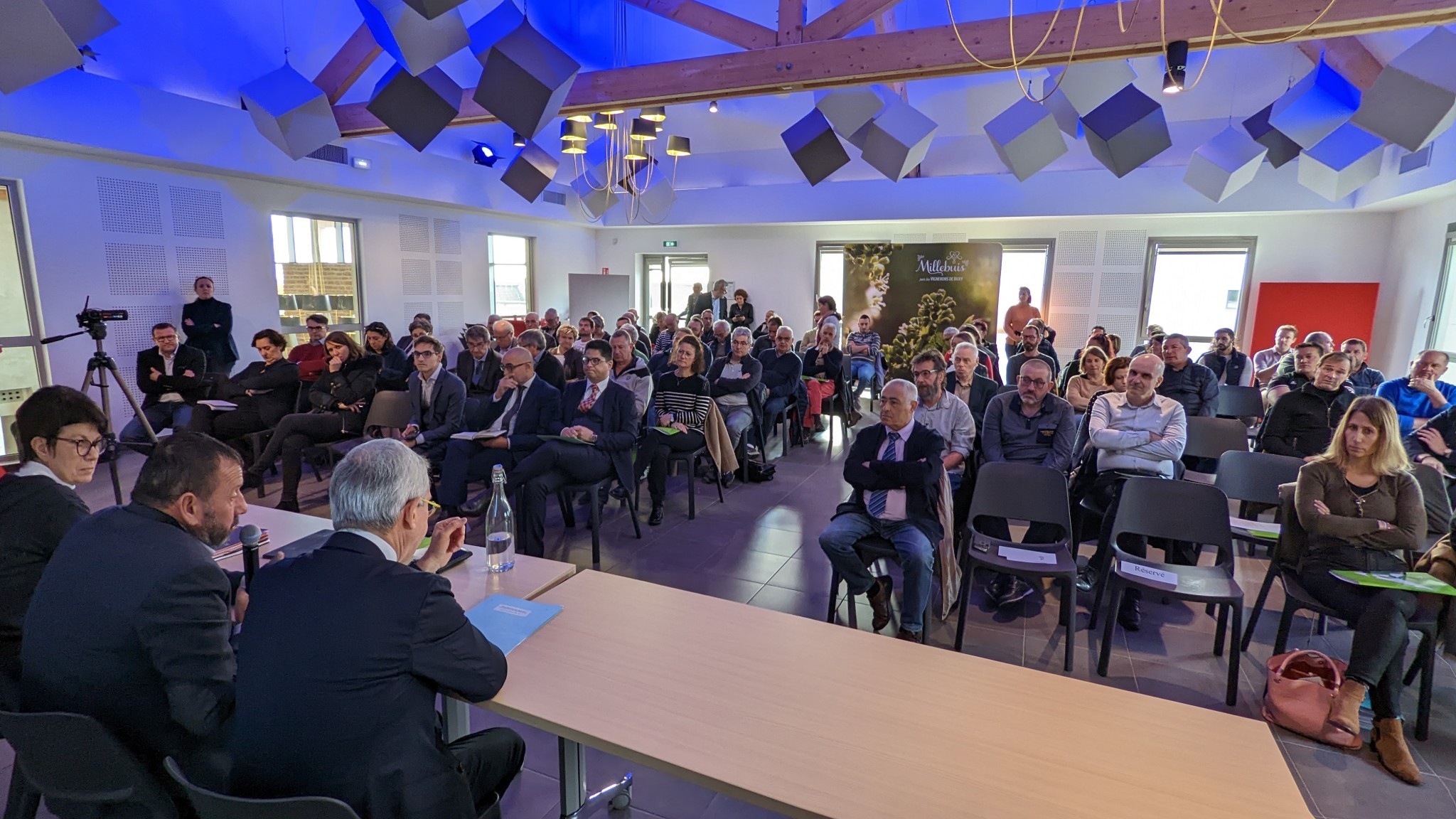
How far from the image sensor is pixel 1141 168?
9641 mm

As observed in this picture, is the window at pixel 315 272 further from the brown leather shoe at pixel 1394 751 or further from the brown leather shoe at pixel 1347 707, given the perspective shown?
the brown leather shoe at pixel 1394 751

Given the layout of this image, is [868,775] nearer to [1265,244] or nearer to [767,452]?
[767,452]

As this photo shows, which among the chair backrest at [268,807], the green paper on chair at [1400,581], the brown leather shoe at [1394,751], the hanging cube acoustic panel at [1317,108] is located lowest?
the brown leather shoe at [1394,751]

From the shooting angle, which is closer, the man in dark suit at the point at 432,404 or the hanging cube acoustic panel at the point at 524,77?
the hanging cube acoustic panel at the point at 524,77

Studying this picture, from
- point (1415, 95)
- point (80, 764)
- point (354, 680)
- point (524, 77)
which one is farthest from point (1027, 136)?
point (80, 764)

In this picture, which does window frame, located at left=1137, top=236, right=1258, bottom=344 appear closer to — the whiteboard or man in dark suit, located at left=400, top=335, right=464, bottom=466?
the whiteboard

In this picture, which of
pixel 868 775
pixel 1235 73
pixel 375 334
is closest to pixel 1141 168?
pixel 1235 73

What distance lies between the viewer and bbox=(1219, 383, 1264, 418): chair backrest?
5918 mm

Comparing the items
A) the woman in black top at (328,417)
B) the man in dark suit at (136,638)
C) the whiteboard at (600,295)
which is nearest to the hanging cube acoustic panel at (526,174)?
the woman in black top at (328,417)

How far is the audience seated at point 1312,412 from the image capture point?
463 cm

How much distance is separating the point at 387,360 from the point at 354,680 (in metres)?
5.99

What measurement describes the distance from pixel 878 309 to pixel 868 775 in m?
10.4

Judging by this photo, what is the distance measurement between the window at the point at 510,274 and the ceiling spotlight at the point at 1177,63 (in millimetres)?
10173

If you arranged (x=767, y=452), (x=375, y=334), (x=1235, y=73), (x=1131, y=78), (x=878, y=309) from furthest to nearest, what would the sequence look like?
(x=878, y=309)
(x=1235, y=73)
(x=767, y=452)
(x=375, y=334)
(x=1131, y=78)
